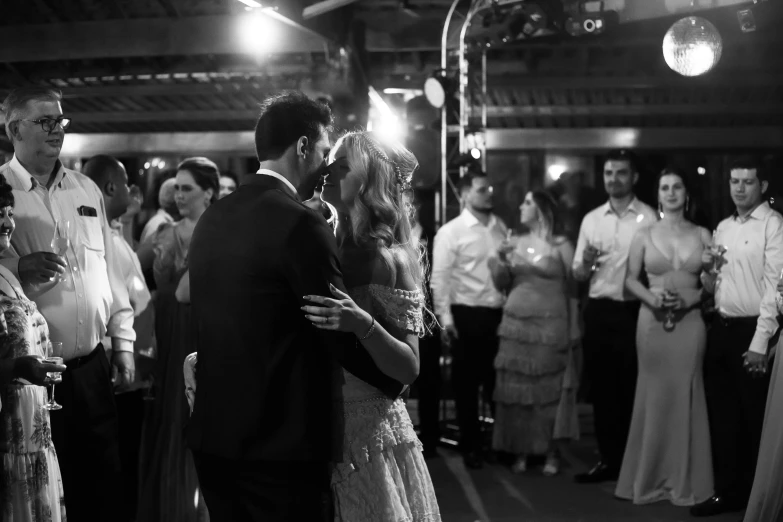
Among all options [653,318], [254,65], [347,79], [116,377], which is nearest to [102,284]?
[116,377]

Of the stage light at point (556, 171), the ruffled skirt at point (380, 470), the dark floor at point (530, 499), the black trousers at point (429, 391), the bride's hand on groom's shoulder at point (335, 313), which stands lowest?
the dark floor at point (530, 499)

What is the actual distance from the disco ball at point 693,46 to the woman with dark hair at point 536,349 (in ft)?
4.01

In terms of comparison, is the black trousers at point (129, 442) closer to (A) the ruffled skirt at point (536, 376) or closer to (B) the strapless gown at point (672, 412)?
(A) the ruffled skirt at point (536, 376)

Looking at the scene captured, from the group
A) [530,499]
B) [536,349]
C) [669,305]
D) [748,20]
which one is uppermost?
[748,20]

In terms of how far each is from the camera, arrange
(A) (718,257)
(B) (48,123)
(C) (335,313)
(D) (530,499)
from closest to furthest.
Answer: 1. (C) (335,313)
2. (B) (48,123)
3. (A) (718,257)
4. (D) (530,499)

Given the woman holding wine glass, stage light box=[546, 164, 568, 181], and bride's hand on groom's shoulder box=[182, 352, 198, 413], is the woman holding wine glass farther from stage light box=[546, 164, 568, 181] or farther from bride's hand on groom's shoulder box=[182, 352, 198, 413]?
stage light box=[546, 164, 568, 181]

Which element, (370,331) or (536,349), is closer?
(370,331)

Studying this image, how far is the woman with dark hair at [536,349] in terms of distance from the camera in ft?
18.6

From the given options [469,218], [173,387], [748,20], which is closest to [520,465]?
[469,218]

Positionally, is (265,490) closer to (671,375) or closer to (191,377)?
(191,377)

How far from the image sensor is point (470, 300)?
607 cm

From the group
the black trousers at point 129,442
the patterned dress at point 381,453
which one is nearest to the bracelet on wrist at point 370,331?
the patterned dress at point 381,453

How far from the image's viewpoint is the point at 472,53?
281 inches

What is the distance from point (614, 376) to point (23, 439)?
12.1 ft
